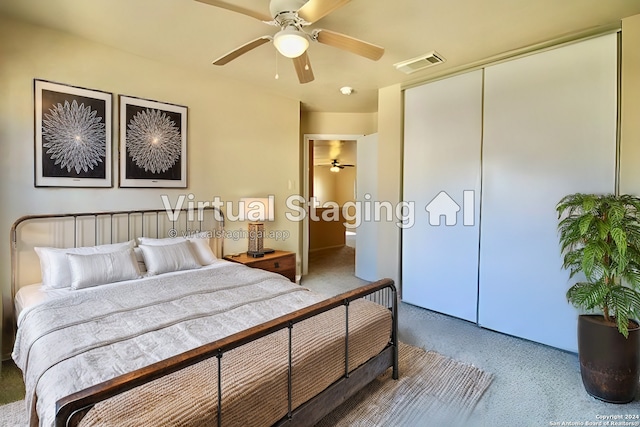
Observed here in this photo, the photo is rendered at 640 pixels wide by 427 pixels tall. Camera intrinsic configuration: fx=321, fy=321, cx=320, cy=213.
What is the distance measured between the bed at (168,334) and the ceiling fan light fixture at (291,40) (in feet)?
5.26

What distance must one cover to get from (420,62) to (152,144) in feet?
9.56

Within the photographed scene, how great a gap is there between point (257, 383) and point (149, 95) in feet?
10.2

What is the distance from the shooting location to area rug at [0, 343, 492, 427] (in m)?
1.93

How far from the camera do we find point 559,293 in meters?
2.88

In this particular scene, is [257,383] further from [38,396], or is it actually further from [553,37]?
[553,37]

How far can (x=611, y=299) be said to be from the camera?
2.12 meters

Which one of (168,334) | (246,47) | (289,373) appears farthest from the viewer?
(246,47)

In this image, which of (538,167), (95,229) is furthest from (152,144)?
(538,167)

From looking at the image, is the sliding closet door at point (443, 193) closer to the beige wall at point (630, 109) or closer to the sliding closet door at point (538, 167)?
the sliding closet door at point (538, 167)

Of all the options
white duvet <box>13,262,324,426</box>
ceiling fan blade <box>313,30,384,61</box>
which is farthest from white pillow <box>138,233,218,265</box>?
ceiling fan blade <box>313,30,384,61</box>

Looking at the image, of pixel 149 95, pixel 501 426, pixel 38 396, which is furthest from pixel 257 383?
pixel 149 95

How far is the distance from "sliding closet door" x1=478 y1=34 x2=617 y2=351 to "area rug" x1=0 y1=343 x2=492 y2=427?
1.00 meters

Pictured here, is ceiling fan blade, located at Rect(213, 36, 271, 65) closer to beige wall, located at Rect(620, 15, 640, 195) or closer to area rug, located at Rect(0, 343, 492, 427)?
area rug, located at Rect(0, 343, 492, 427)

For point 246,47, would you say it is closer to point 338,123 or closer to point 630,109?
point 630,109
